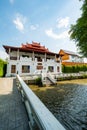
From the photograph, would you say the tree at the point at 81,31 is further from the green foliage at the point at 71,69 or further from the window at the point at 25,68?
the green foliage at the point at 71,69

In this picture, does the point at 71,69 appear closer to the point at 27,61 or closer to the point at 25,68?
the point at 27,61

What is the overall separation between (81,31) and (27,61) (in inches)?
699

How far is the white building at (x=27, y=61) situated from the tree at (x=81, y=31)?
15807mm

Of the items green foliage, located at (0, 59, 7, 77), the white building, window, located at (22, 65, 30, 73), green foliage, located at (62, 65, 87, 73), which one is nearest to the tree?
the white building

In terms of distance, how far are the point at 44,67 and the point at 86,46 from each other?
18794mm

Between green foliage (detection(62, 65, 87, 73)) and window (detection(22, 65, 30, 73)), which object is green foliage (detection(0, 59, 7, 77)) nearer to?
window (detection(22, 65, 30, 73))

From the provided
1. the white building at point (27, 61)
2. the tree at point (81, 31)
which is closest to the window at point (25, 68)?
the white building at point (27, 61)

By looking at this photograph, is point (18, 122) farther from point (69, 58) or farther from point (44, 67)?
point (69, 58)

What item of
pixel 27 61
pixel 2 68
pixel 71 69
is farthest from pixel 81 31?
pixel 71 69

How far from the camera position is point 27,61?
27.3 meters

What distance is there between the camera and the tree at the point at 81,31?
10.7 m

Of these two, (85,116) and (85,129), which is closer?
(85,129)

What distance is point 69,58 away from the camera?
51438 mm

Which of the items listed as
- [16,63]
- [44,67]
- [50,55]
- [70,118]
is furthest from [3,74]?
[70,118]
